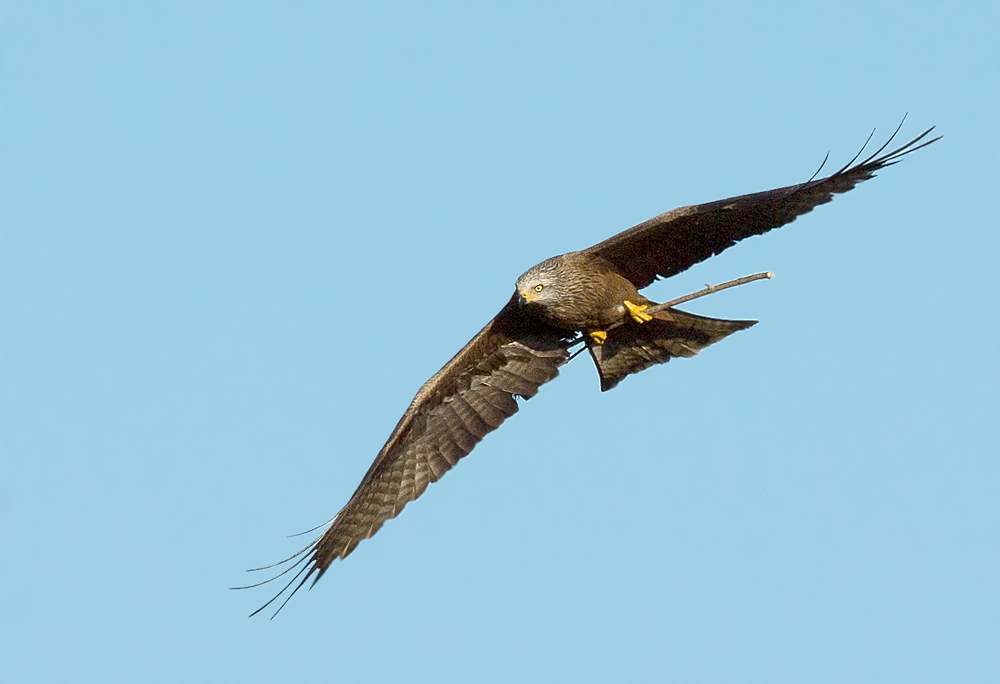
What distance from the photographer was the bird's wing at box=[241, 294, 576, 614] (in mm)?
10367

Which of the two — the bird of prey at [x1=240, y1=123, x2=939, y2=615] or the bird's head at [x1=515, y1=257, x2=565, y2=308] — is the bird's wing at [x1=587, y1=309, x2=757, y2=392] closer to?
the bird of prey at [x1=240, y1=123, x2=939, y2=615]

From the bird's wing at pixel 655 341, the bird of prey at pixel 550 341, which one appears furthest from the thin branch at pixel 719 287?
the bird's wing at pixel 655 341

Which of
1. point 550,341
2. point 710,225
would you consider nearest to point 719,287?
point 710,225

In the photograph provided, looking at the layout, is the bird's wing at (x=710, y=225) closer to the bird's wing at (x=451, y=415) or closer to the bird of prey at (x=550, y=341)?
the bird of prey at (x=550, y=341)

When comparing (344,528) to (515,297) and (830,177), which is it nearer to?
(515,297)

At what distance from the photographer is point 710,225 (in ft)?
32.4

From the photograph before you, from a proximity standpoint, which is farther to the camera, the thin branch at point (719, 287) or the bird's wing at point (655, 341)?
the bird's wing at point (655, 341)

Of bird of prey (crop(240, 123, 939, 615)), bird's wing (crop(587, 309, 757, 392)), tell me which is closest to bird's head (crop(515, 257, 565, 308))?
bird of prey (crop(240, 123, 939, 615))

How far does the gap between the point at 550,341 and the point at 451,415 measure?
0.94 meters

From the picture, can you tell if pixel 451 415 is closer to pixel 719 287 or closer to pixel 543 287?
pixel 543 287

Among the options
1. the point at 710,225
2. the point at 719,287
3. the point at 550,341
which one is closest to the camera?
the point at 719,287

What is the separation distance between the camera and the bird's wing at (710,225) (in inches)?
366

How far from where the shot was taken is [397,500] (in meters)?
10.4

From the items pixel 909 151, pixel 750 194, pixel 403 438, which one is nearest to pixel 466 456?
pixel 403 438
